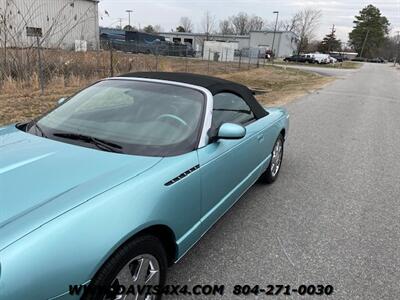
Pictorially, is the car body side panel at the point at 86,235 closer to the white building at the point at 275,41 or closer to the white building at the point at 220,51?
the white building at the point at 220,51

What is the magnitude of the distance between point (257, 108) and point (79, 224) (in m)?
2.83

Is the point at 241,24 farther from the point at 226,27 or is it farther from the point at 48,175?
the point at 48,175

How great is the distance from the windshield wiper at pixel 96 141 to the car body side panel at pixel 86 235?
0.41 meters

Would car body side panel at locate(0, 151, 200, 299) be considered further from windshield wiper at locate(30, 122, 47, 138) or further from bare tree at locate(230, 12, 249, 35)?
bare tree at locate(230, 12, 249, 35)

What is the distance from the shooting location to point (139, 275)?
208cm

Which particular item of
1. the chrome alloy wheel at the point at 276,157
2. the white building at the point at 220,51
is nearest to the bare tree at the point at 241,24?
the white building at the point at 220,51

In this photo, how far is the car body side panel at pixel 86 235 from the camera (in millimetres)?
1447

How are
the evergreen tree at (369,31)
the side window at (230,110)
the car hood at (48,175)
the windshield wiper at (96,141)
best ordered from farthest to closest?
the evergreen tree at (369,31) < the side window at (230,110) < the windshield wiper at (96,141) < the car hood at (48,175)

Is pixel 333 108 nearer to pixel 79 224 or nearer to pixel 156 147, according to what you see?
pixel 156 147

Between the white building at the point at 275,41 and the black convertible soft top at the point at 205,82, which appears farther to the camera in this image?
the white building at the point at 275,41

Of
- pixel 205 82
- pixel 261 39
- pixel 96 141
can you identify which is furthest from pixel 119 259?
pixel 261 39

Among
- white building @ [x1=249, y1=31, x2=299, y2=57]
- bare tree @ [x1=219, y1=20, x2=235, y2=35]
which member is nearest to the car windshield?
white building @ [x1=249, y1=31, x2=299, y2=57]

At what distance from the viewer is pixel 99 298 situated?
5.85 ft

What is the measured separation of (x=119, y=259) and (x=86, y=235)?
254 mm
